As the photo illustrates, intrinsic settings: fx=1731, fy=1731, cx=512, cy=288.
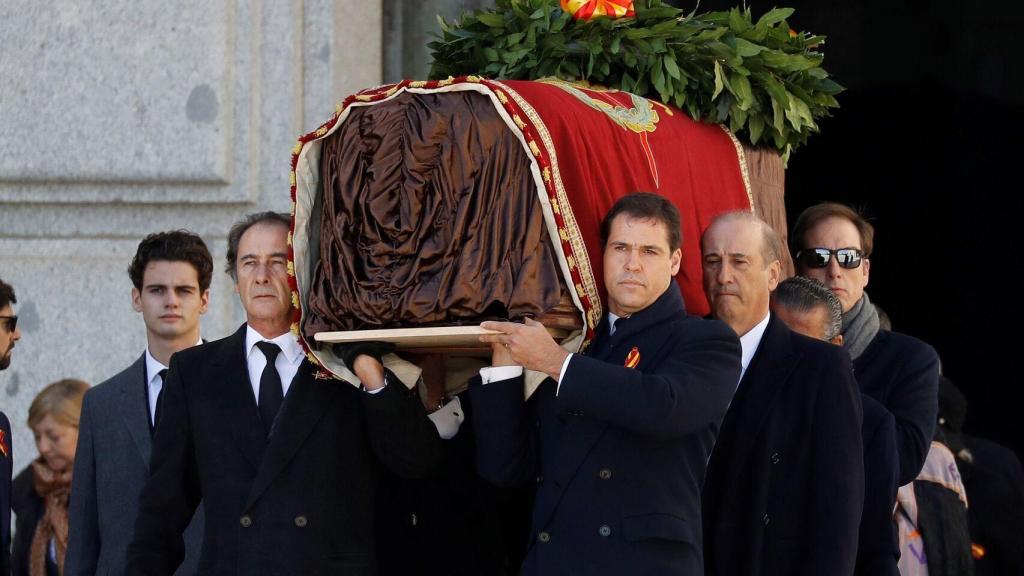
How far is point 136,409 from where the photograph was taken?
216 inches

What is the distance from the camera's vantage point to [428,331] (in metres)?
4.46

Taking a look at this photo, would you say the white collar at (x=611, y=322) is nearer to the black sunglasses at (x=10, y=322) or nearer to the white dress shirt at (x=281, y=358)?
the white dress shirt at (x=281, y=358)

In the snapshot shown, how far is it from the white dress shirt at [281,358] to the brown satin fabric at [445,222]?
0.32 metres

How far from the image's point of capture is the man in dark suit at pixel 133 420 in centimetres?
534

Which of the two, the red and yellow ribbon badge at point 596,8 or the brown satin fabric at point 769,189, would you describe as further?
the brown satin fabric at point 769,189

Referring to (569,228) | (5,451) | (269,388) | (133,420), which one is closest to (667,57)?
(569,228)

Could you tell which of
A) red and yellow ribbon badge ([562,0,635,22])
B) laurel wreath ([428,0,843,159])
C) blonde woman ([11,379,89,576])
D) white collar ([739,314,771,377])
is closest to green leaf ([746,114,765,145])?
laurel wreath ([428,0,843,159])

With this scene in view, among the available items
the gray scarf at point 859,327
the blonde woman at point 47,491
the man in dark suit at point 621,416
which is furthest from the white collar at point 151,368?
the gray scarf at point 859,327

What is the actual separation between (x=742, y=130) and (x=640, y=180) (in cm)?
82

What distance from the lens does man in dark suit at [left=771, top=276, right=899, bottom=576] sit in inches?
199

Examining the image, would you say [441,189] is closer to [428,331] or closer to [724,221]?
[428,331]

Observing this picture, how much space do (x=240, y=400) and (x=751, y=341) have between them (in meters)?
1.44

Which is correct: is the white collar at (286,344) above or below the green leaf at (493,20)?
below

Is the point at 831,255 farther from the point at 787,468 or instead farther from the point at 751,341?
the point at 787,468
